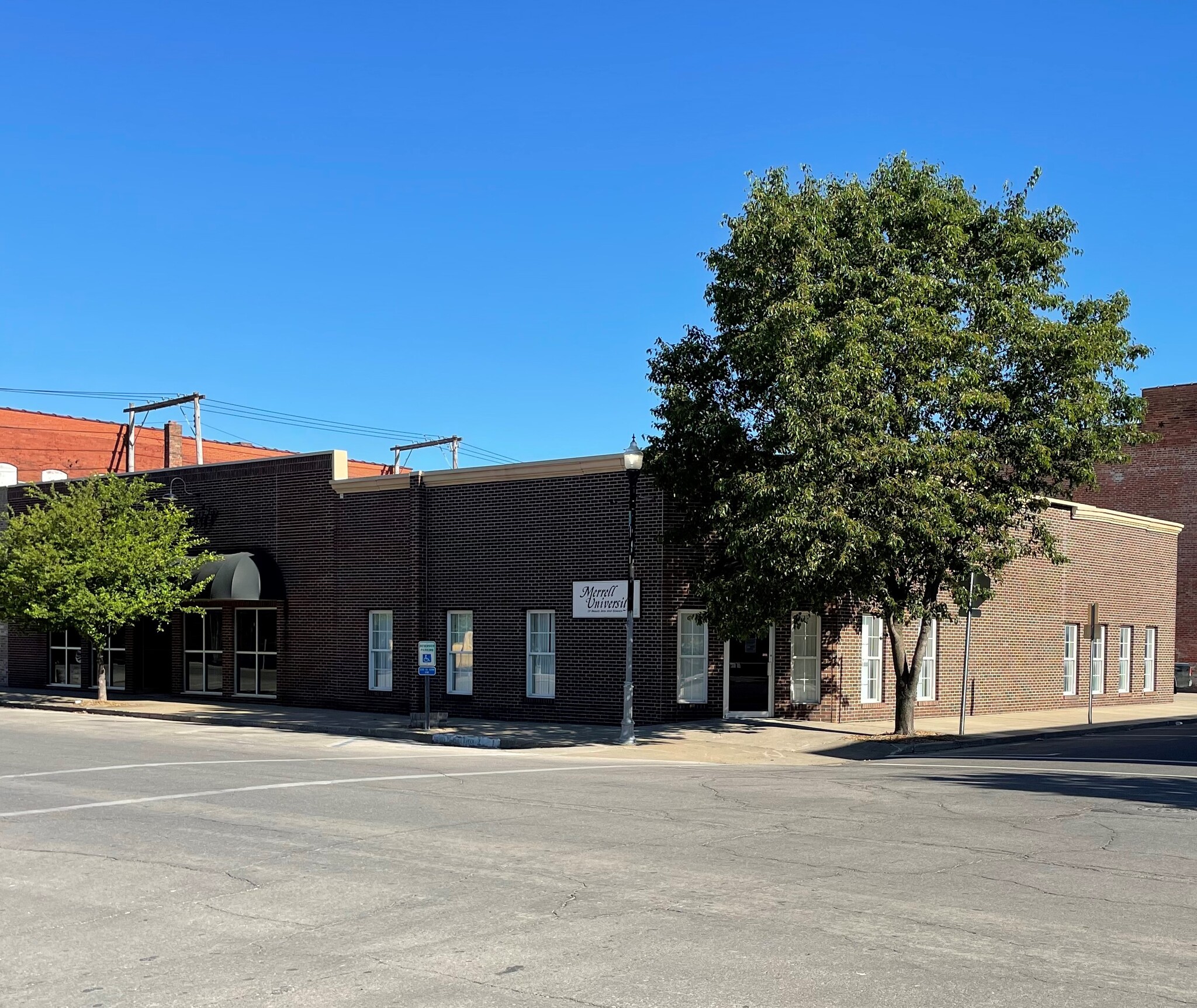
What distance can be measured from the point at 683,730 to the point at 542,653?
401 cm

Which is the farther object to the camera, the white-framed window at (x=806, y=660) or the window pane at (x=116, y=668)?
the window pane at (x=116, y=668)

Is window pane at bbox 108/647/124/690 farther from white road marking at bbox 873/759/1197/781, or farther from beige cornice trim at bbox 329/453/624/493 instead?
white road marking at bbox 873/759/1197/781

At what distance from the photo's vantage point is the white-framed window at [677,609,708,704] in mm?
24391

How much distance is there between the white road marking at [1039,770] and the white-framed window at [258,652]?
16737 millimetres

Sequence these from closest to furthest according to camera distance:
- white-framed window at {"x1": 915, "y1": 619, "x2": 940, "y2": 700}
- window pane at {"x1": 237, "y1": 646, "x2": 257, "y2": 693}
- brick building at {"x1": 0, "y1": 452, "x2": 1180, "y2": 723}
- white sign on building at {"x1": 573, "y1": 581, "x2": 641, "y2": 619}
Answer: white sign on building at {"x1": 573, "y1": 581, "x2": 641, "y2": 619} < brick building at {"x1": 0, "y1": 452, "x2": 1180, "y2": 723} < white-framed window at {"x1": 915, "y1": 619, "x2": 940, "y2": 700} < window pane at {"x1": 237, "y1": 646, "x2": 257, "y2": 693}

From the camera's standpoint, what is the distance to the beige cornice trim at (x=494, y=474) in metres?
24.5

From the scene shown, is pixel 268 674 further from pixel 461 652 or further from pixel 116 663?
pixel 116 663

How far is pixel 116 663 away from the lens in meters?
35.2

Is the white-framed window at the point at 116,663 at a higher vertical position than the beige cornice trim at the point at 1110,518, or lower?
lower

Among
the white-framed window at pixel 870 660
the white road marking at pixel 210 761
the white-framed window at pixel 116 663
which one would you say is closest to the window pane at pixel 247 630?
the white-framed window at pixel 116 663

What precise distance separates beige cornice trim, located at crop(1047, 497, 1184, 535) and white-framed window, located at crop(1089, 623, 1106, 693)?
3026 millimetres

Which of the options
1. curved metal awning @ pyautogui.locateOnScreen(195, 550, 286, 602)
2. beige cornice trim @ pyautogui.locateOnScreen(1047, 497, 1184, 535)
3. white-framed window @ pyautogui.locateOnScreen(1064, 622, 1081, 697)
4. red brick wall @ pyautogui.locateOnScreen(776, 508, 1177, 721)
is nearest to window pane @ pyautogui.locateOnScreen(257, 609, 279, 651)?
curved metal awning @ pyautogui.locateOnScreen(195, 550, 286, 602)

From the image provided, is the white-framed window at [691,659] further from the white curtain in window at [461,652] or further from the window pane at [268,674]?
the window pane at [268,674]

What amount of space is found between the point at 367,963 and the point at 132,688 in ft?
96.9
